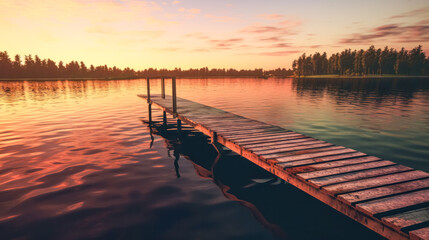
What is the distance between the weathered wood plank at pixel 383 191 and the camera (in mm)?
3530

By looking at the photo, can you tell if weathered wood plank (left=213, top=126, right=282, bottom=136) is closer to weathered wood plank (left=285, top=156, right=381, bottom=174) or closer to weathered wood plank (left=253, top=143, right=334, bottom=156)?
weathered wood plank (left=253, top=143, right=334, bottom=156)

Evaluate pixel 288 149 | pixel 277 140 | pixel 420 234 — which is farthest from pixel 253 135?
pixel 420 234

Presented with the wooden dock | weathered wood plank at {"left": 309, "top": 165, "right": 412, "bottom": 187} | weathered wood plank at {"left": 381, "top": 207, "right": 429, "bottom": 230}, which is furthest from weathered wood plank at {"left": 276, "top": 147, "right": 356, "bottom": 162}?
weathered wood plank at {"left": 381, "top": 207, "right": 429, "bottom": 230}

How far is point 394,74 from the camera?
532 feet

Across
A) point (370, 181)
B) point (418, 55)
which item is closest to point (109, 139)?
point (370, 181)

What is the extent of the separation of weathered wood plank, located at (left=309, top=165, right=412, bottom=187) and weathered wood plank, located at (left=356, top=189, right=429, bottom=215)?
72 cm

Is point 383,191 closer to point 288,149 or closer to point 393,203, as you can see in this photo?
point 393,203

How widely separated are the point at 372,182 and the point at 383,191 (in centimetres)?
35

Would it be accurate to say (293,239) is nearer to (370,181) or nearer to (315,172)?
(315,172)

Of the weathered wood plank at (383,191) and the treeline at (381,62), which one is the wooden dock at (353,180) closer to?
the weathered wood plank at (383,191)

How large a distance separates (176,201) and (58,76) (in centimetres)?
20417

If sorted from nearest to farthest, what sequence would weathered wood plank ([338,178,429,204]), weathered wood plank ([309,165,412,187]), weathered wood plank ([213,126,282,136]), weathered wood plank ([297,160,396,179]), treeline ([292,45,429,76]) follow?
1. weathered wood plank ([338,178,429,204])
2. weathered wood plank ([309,165,412,187])
3. weathered wood plank ([297,160,396,179])
4. weathered wood plank ([213,126,282,136])
5. treeline ([292,45,429,76])

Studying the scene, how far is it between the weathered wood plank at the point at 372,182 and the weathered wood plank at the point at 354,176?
110 mm

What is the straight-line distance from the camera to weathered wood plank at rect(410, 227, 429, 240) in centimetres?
264
